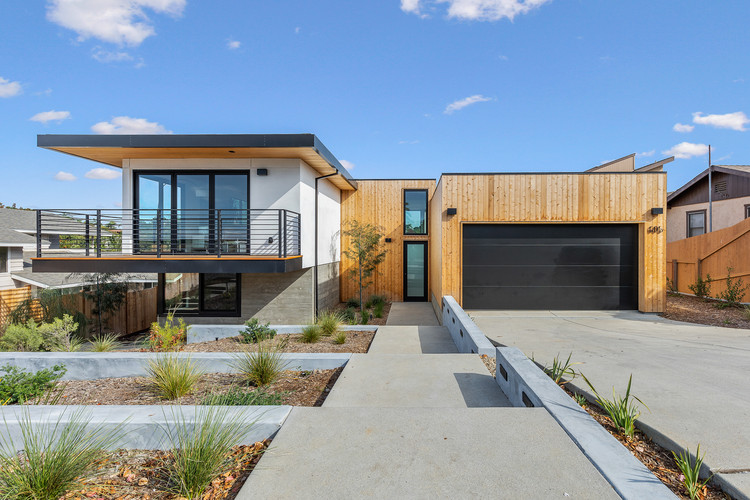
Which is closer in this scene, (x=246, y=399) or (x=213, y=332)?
(x=246, y=399)

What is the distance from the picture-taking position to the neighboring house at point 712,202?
49.3 ft

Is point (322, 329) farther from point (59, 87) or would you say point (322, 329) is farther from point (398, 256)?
point (59, 87)

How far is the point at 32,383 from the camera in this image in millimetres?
4223

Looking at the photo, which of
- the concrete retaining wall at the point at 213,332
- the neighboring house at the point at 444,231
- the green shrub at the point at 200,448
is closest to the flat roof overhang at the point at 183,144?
the neighboring house at the point at 444,231

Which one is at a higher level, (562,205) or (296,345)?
(562,205)

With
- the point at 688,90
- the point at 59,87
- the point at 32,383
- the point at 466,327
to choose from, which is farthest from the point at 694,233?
the point at 59,87

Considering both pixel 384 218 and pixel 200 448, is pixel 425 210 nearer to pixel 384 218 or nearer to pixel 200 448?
pixel 384 218

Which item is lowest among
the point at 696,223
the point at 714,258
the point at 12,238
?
the point at 714,258

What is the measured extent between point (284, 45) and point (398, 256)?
8289 millimetres

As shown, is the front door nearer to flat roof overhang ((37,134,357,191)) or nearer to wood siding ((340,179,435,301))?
wood siding ((340,179,435,301))

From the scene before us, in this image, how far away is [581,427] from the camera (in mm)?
2611

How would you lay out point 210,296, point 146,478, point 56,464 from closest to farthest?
point 56,464 → point 146,478 → point 210,296

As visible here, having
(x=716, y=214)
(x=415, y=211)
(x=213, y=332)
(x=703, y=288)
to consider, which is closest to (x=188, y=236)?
(x=213, y=332)

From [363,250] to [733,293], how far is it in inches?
441
